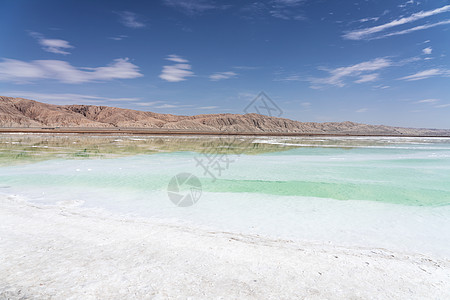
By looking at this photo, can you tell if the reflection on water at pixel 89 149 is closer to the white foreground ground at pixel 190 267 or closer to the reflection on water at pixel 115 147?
the reflection on water at pixel 115 147

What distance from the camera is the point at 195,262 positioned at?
4344mm

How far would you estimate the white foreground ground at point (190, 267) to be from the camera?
141 inches

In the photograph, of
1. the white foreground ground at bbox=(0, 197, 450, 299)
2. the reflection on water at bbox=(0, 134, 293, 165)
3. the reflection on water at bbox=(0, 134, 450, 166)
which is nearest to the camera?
the white foreground ground at bbox=(0, 197, 450, 299)

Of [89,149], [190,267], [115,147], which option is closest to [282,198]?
[190,267]

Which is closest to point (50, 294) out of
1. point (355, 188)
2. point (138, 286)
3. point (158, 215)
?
point (138, 286)

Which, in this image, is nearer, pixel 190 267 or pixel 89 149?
pixel 190 267

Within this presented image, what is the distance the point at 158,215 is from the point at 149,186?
3392 millimetres

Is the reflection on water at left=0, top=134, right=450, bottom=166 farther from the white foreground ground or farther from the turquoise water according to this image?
the white foreground ground

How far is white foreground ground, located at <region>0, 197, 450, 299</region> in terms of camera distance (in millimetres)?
3580

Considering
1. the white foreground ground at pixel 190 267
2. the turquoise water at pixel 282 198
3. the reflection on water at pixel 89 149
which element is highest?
the reflection on water at pixel 89 149

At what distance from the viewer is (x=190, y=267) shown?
13.7 ft

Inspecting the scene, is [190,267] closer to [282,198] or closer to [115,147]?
[282,198]

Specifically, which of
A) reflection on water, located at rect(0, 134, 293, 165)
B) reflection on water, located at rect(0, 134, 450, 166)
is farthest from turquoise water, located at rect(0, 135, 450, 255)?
reflection on water, located at rect(0, 134, 450, 166)

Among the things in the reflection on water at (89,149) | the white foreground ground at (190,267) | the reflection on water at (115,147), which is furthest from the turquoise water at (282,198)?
the reflection on water at (115,147)
